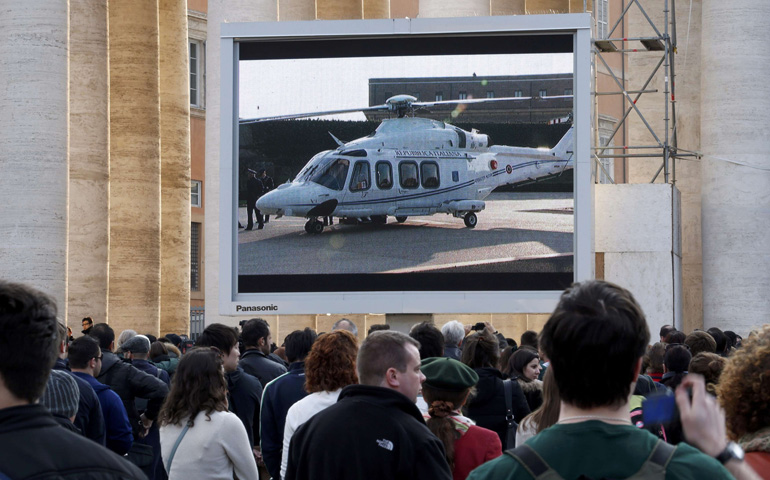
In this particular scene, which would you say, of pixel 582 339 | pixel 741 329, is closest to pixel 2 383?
pixel 582 339

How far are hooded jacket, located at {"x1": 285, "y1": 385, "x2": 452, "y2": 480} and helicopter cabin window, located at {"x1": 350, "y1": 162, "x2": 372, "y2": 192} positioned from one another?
14793mm

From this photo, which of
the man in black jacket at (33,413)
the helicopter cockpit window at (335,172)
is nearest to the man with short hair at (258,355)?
the man in black jacket at (33,413)

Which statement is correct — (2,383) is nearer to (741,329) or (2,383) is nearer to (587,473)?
(587,473)

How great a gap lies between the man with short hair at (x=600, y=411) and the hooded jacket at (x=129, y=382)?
738 cm

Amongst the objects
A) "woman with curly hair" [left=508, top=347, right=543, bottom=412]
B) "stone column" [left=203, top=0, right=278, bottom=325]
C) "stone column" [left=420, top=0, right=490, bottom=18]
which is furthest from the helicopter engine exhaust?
"woman with curly hair" [left=508, top=347, right=543, bottom=412]

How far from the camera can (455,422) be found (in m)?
6.45

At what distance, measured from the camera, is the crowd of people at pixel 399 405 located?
332 centimetres

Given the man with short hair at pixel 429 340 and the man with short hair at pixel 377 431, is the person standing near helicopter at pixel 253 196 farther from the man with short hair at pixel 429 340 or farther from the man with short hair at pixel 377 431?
the man with short hair at pixel 377 431

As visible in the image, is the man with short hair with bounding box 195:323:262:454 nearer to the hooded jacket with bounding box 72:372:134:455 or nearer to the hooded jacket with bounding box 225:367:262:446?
the hooded jacket with bounding box 225:367:262:446

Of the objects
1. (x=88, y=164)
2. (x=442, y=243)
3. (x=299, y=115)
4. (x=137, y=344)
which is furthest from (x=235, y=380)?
(x=88, y=164)

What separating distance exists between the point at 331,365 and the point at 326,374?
0.21ft

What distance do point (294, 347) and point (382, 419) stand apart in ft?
12.6

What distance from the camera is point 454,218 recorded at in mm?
20656

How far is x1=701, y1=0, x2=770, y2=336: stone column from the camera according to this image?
1002 inches
